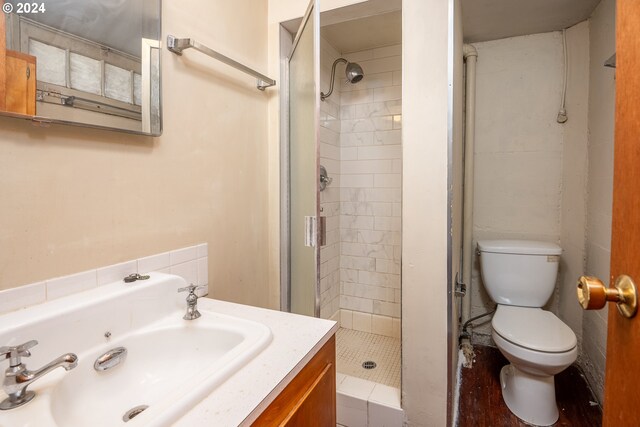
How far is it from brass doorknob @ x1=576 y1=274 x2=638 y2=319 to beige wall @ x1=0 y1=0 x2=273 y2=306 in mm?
1196

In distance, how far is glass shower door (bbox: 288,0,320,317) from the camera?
1.26m

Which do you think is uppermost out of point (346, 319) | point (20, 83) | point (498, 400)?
point (20, 83)

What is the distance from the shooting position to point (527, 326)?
1729 mm

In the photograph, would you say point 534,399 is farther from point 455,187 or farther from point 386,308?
point 455,187

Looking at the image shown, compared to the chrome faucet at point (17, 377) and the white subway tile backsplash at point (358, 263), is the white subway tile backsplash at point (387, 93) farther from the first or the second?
the chrome faucet at point (17, 377)

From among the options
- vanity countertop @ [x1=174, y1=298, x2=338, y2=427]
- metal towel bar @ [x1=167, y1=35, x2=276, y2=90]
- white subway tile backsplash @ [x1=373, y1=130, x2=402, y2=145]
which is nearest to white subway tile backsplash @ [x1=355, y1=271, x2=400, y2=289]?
white subway tile backsplash @ [x1=373, y1=130, x2=402, y2=145]

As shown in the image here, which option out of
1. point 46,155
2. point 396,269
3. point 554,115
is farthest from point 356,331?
point 46,155

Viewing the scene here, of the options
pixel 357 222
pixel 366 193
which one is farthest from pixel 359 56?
pixel 357 222

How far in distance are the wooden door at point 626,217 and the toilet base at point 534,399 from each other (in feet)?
4.33

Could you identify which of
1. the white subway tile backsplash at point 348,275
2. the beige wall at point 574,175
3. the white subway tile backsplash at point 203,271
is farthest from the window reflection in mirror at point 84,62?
the beige wall at point 574,175

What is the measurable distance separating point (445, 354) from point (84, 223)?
1447mm

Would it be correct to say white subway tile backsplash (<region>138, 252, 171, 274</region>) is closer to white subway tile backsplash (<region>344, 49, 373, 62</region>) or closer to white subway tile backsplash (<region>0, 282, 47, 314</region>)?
white subway tile backsplash (<region>0, 282, 47, 314</region>)

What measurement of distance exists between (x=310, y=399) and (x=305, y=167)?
36.2 inches

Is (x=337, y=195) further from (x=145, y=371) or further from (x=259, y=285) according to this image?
(x=145, y=371)
